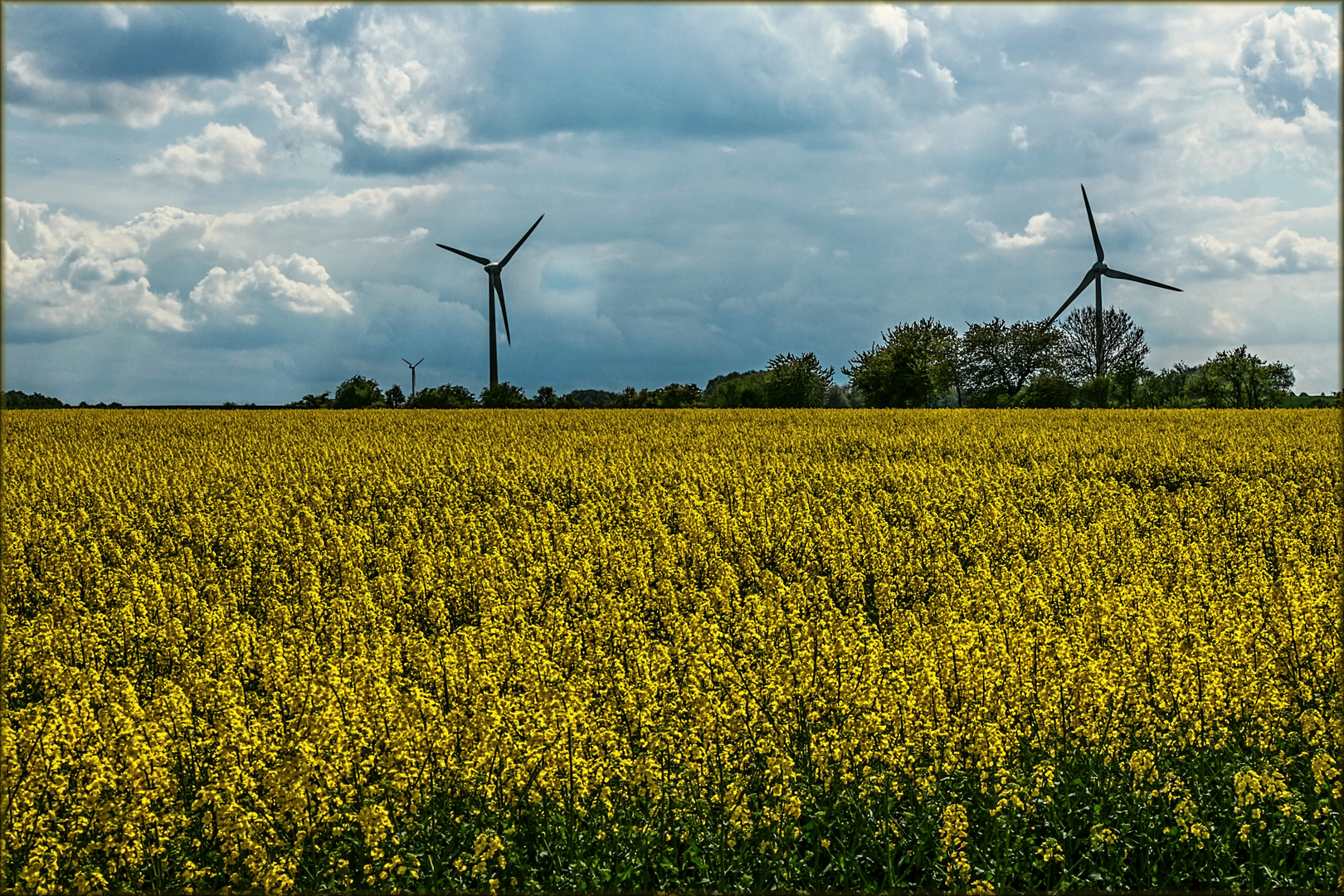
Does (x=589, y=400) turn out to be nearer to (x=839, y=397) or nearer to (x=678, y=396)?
(x=678, y=396)

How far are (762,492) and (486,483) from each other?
5681mm

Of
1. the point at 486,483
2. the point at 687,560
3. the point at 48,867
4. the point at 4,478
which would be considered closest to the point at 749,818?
the point at 48,867

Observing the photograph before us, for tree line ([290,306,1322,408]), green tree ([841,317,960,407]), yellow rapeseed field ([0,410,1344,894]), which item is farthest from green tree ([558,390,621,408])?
yellow rapeseed field ([0,410,1344,894])

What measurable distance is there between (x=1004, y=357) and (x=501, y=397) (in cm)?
6020

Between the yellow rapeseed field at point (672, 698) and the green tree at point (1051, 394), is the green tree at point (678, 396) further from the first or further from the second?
the yellow rapeseed field at point (672, 698)

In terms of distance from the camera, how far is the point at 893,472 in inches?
807

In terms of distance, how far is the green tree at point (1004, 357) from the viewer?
352 ft

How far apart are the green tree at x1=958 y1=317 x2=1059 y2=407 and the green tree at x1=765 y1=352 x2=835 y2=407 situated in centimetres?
1660

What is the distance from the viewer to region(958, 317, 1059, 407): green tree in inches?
4220

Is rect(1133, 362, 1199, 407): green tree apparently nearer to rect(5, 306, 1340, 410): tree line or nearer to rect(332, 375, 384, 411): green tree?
rect(5, 306, 1340, 410): tree line

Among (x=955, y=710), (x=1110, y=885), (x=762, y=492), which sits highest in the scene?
(x=762, y=492)

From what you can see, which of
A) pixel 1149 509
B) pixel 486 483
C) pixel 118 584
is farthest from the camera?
pixel 486 483

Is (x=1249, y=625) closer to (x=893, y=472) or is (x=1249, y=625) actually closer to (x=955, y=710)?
(x=955, y=710)

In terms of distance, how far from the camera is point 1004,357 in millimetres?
107625
